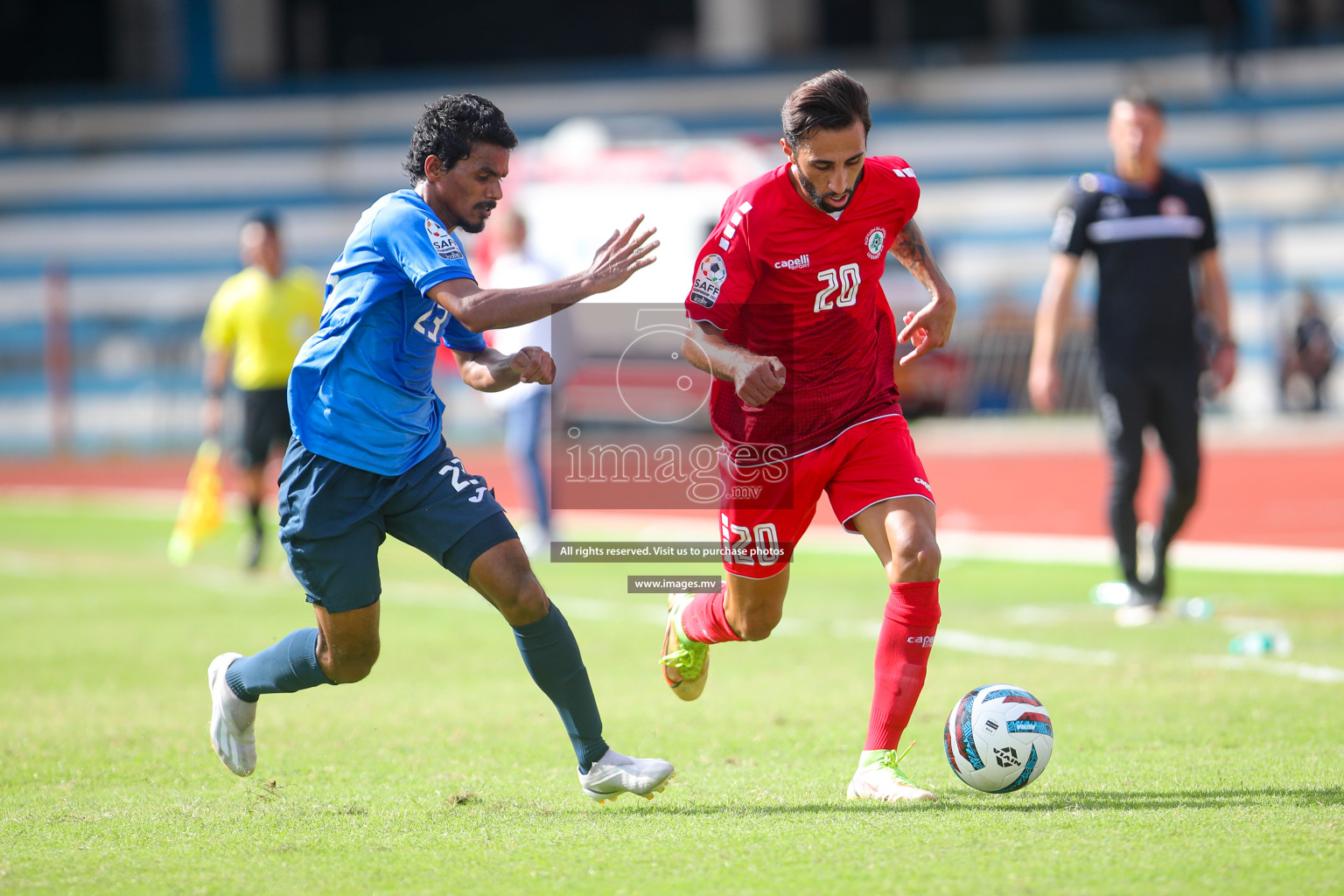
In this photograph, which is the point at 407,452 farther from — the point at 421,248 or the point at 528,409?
the point at 528,409

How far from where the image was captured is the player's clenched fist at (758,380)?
15.1 feet

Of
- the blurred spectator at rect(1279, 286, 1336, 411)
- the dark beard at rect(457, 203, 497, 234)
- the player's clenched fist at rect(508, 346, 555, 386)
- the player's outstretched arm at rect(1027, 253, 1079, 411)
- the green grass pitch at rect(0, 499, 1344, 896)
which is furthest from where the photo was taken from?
the blurred spectator at rect(1279, 286, 1336, 411)

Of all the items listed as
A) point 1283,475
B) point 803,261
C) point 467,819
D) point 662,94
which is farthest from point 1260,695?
point 662,94

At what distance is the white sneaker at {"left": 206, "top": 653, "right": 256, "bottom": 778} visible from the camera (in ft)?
17.0

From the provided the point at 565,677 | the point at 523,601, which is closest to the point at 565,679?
the point at 565,677

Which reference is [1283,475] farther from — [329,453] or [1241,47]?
[1241,47]

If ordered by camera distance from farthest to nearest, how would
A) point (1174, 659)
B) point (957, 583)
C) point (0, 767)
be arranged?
point (957, 583), point (1174, 659), point (0, 767)

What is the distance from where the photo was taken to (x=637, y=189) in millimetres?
22938

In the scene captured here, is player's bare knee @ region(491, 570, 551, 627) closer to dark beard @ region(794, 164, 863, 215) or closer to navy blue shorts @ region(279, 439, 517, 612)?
navy blue shorts @ region(279, 439, 517, 612)

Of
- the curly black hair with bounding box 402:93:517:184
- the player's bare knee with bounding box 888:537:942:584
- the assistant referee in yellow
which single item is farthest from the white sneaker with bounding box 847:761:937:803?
the assistant referee in yellow

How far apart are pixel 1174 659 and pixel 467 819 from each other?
13.1ft

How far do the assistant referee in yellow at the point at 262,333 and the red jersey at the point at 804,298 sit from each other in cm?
686

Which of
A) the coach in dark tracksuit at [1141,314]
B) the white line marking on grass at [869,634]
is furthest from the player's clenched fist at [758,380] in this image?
the coach in dark tracksuit at [1141,314]

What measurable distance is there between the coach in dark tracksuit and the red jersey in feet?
10.8
